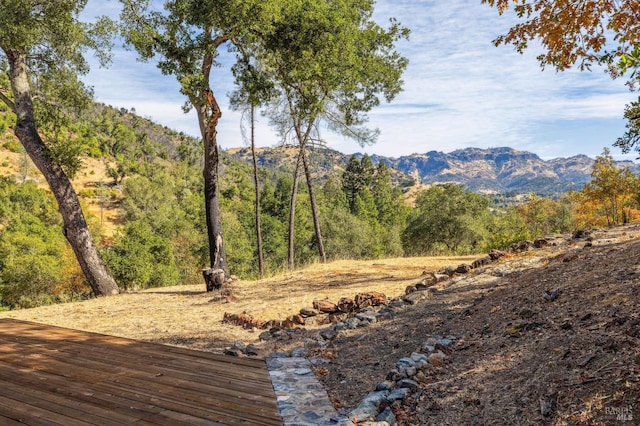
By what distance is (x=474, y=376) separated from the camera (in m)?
3.53

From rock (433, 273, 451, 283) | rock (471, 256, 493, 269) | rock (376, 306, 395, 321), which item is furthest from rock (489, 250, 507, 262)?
rock (376, 306, 395, 321)

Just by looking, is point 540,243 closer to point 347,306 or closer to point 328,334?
point 347,306

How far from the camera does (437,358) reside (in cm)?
406

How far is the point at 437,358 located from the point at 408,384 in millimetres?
575

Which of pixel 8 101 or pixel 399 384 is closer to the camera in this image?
pixel 399 384

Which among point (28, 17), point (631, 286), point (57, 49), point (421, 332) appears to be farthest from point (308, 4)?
point (631, 286)

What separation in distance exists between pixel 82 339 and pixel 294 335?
3.06 meters

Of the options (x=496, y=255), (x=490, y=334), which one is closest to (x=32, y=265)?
(x=496, y=255)

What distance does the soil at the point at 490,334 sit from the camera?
9.23 ft

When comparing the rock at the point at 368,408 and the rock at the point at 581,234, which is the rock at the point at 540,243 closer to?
the rock at the point at 581,234

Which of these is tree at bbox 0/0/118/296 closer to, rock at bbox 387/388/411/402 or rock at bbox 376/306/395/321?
rock at bbox 376/306/395/321

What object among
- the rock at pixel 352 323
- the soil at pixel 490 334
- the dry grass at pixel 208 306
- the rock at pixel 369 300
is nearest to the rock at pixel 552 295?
the soil at pixel 490 334

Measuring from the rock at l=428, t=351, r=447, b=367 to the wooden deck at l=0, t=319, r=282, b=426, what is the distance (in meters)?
1.58

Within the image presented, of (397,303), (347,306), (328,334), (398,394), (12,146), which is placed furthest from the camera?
(12,146)
